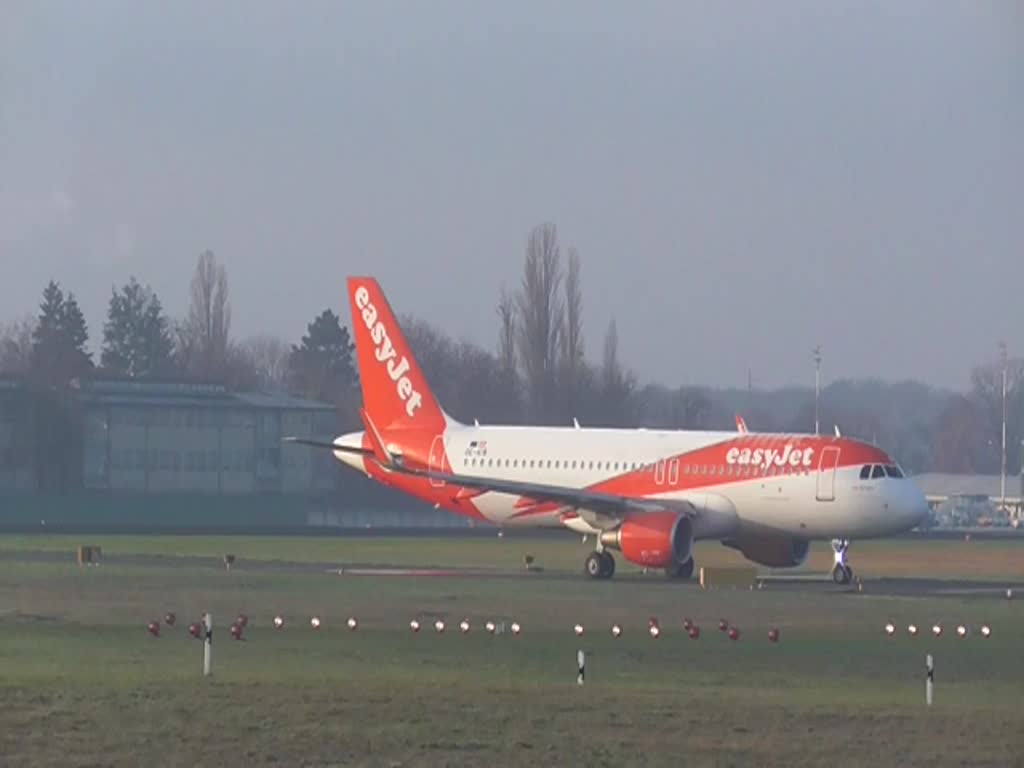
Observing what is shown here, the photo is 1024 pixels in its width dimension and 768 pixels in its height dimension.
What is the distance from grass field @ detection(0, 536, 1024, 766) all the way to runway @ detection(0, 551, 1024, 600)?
1.02 meters

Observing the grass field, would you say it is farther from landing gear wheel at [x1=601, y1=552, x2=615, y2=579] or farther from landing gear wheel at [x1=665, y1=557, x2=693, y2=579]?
landing gear wheel at [x1=601, y1=552, x2=615, y2=579]

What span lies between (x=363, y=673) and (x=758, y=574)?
27797 millimetres

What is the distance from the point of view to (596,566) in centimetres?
5400

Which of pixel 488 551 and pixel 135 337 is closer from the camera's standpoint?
pixel 488 551

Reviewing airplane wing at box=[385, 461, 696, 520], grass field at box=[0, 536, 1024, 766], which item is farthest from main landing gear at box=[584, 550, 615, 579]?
grass field at box=[0, 536, 1024, 766]

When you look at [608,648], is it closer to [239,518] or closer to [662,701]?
[662,701]

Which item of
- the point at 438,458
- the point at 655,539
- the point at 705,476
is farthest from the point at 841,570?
the point at 438,458

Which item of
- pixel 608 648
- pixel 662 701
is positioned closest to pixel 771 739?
pixel 662 701

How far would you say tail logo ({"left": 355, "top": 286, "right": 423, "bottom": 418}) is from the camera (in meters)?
62.1

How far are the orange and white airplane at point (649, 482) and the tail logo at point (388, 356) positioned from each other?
0.06 metres

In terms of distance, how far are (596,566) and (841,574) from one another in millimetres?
6031

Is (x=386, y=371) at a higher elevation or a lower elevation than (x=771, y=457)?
higher

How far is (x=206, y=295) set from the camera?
142 meters

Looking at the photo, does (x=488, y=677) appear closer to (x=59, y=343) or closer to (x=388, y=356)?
(x=388, y=356)
